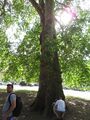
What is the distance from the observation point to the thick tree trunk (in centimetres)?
1977

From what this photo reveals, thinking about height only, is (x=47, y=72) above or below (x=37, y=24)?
below

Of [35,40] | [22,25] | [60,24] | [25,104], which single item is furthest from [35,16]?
[25,104]

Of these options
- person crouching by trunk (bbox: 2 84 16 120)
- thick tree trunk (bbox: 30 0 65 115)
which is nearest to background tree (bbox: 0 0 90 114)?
thick tree trunk (bbox: 30 0 65 115)

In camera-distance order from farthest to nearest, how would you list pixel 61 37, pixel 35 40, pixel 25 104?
pixel 35 40 < pixel 25 104 < pixel 61 37

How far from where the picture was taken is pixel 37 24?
2777 cm

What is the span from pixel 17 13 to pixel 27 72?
509 cm

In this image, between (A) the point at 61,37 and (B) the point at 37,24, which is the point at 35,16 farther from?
(A) the point at 61,37

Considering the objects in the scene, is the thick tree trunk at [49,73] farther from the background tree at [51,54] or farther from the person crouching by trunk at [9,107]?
the person crouching by trunk at [9,107]

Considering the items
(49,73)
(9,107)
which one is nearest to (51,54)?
(49,73)

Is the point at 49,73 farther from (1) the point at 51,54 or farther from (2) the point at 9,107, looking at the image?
(2) the point at 9,107

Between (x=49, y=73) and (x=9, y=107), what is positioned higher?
(x=49, y=73)

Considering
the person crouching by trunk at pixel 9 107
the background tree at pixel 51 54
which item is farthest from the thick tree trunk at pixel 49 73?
the person crouching by trunk at pixel 9 107

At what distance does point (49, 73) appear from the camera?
20.5 meters

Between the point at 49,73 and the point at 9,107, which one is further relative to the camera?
the point at 49,73
